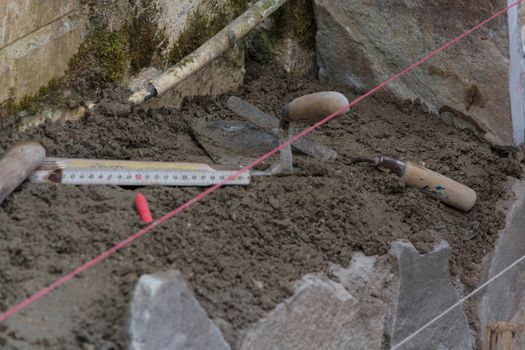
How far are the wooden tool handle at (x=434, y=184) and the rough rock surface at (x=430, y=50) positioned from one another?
23.4 inches

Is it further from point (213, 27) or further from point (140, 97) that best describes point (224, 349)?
point (213, 27)

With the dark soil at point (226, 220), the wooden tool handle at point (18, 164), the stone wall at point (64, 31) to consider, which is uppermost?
the stone wall at point (64, 31)

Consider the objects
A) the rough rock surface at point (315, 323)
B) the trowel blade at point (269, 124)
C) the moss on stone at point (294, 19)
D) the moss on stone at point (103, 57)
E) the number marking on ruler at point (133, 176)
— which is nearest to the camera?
the rough rock surface at point (315, 323)

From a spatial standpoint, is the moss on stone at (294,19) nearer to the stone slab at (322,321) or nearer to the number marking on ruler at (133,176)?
the number marking on ruler at (133,176)

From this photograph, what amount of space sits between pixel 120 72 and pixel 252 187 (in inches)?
27.7

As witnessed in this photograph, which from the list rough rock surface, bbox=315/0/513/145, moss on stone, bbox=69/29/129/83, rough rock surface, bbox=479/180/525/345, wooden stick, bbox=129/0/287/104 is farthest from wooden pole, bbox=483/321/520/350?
moss on stone, bbox=69/29/129/83

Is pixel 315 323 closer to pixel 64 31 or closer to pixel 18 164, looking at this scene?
pixel 18 164

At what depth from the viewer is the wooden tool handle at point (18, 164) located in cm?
231

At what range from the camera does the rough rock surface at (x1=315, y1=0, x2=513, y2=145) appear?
139 inches

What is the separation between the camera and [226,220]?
251cm

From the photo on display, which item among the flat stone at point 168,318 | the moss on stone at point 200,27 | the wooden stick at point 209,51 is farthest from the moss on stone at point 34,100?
the flat stone at point 168,318

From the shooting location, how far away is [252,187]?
8.94 feet

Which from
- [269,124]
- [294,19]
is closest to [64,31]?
[269,124]

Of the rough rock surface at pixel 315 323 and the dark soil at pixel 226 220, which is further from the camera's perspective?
the rough rock surface at pixel 315 323
